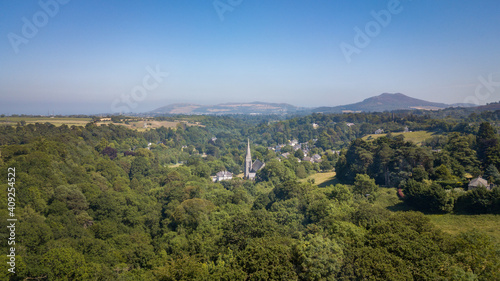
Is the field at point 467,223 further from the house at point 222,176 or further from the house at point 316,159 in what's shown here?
the house at point 316,159

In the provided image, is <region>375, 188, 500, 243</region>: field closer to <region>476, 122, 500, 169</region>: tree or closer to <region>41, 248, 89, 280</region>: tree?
<region>476, 122, 500, 169</region>: tree

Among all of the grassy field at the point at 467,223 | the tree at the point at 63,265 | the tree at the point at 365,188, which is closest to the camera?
the tree at the point at 63,265

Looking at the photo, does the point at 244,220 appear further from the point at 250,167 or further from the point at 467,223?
the point at 250,167

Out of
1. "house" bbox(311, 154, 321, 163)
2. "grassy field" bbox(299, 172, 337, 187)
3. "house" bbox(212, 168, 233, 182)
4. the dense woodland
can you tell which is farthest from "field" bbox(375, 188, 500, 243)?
"house" bbox(311, 154, 321, 163)

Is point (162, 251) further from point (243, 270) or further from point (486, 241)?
point (486, 241)

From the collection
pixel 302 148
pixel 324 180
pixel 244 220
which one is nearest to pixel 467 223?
pixel 244 220

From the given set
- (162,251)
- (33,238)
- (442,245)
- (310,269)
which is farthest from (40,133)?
(442,245)

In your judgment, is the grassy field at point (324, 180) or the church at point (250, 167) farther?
the church at point (250, 167)

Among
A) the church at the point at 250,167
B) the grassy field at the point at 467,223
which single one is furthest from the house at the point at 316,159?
the grassy field at the point at 467,223

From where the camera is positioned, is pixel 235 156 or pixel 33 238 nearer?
pixel 33 238
